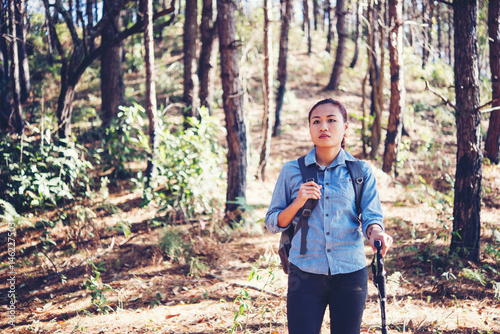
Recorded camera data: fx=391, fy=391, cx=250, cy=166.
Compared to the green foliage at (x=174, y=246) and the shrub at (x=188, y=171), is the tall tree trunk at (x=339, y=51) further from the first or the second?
the green foliage at (x=174, y=246)

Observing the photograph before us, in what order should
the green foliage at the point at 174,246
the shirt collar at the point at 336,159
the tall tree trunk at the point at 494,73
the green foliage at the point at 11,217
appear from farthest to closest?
the tall tree trunk at the point at 494,73 < the green foliage at the point at 11,217 < the green foliage at the point at 174,246 < the shirt collar at the point at 336,159

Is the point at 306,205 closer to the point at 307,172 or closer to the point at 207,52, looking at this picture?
the point at 307,172

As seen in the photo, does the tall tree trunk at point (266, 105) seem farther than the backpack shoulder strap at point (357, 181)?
Yes

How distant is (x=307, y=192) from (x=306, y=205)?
6.7 inches

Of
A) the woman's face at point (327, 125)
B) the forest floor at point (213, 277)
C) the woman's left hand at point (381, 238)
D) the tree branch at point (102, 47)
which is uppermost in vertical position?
the tree branch at point (102, 47)

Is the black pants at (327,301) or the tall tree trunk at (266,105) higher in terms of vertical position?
the tall tree trunk at (266,105)

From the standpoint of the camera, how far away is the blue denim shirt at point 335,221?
241 cm

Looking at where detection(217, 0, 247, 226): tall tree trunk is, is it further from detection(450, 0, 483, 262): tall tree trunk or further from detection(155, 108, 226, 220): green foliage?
detection(450, 0, 483, 262): tall tree trunk

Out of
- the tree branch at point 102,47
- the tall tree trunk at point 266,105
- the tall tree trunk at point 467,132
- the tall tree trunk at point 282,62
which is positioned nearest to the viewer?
the tall tree trunk at point 467,132

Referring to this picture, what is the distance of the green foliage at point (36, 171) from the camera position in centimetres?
742

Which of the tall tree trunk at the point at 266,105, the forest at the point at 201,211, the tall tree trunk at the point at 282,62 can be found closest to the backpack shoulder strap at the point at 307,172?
the forest at the point at 201,211

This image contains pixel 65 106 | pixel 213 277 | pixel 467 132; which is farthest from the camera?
pixel 65 106

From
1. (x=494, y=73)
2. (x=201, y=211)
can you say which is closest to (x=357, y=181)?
(x=201, y=211)

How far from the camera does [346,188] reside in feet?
8.25
